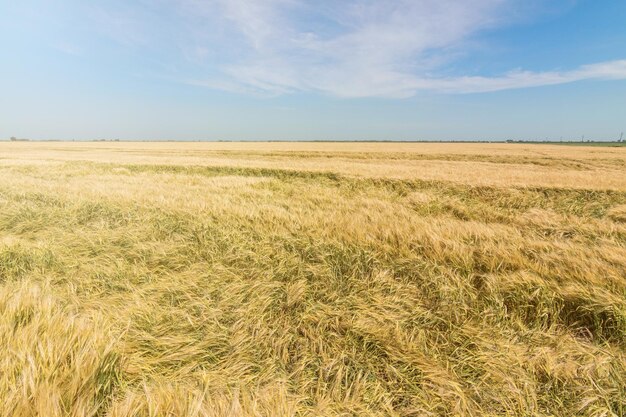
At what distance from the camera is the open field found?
178cm

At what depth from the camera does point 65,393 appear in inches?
57.9

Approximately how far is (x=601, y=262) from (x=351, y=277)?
10.1 ft

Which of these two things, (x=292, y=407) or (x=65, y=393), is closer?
(x=65, y=393)

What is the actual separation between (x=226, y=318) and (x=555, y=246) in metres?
4.70

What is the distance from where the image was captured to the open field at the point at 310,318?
5.83 ft

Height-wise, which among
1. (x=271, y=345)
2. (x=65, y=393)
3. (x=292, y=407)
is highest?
(x=65, y=393)

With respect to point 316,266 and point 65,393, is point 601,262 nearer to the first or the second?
point 316,266

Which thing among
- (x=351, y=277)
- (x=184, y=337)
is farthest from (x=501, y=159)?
(x=184, y=337)

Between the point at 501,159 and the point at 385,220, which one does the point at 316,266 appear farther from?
the point at 501,159

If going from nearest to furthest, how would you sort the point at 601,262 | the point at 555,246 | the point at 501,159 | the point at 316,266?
the point at 601,262, the point at 316,266, the point at 555,246, the point at 501,159

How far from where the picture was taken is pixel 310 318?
9.18 ft

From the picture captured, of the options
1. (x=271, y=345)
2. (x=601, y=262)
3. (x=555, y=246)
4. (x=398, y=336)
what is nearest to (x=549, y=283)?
(x=601, y=262)

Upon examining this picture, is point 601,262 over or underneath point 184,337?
over

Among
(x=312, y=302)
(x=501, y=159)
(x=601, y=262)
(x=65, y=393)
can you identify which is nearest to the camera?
(x=65, y=393)
